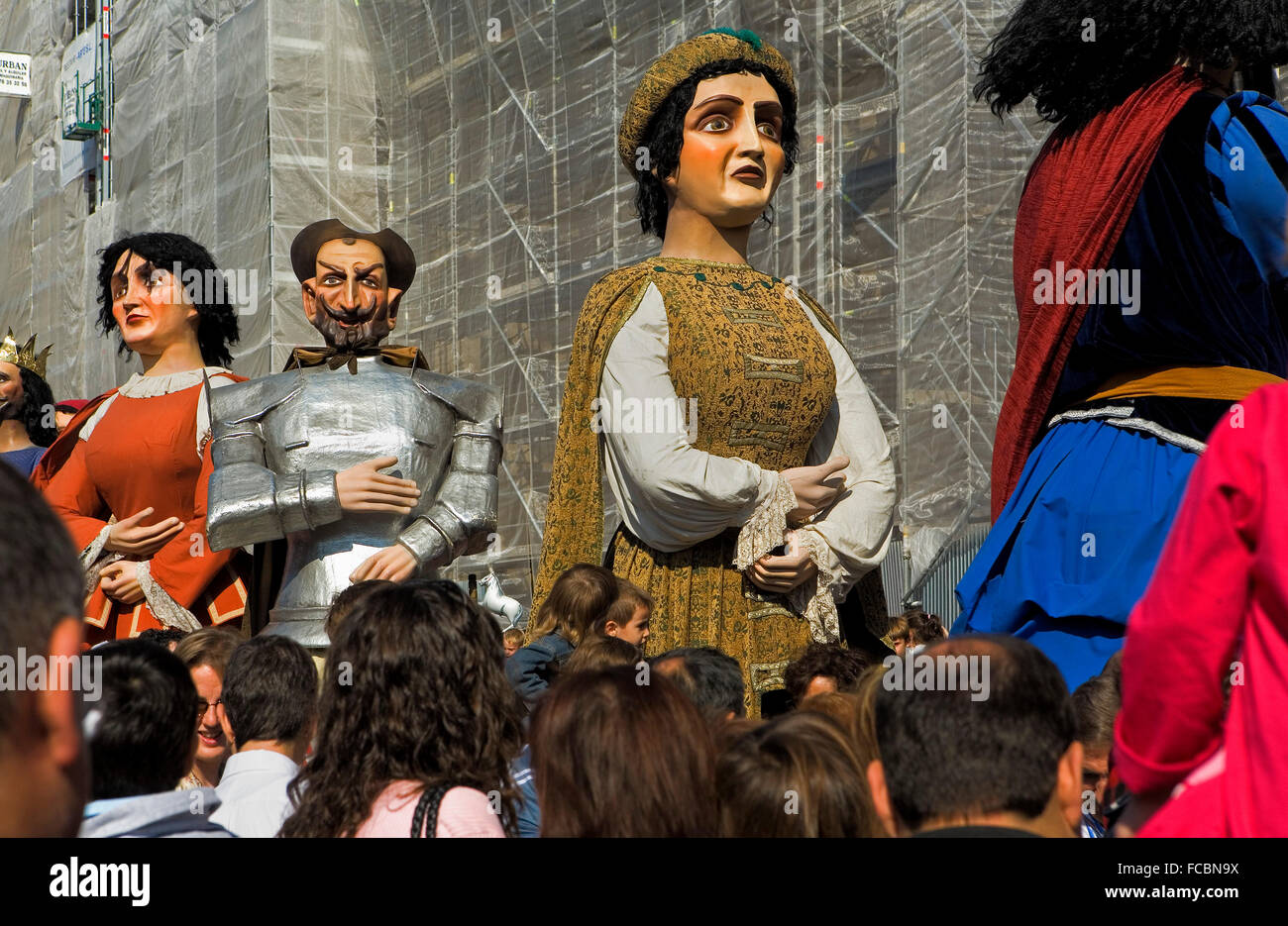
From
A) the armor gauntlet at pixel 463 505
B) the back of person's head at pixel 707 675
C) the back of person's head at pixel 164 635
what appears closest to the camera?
the back of person's head at pixel 707 675

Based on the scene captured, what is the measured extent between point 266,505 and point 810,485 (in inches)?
52.7

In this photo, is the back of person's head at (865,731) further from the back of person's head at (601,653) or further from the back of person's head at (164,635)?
the back of person's head at (164,635)

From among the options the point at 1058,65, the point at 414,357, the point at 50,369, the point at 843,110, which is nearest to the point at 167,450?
the point at 414,357

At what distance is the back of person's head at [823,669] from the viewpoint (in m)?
3.58

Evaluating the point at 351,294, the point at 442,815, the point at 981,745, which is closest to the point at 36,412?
the point at 351,294

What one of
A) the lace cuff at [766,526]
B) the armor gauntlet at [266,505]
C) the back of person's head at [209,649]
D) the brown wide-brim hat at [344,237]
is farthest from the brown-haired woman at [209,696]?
the brown wide-brim hat at [344,237]

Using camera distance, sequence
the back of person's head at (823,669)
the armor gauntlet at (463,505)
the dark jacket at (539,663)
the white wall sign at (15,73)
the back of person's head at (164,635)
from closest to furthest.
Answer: the back of person's head at (823,669)
the dark jacket at (539,663)
the armor gauntlet at (463,505)
the back of person's head at (164,635)
the white wall sign at (15,73)

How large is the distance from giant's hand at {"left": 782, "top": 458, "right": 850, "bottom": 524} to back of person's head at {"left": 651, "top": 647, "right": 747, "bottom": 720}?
1.79 ft

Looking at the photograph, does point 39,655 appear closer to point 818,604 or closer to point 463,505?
point 818,604

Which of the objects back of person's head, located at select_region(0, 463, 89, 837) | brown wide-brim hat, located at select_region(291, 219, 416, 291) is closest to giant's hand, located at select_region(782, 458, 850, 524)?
brown wide-brim hat, located at select_region(291, 219, 416, 291)

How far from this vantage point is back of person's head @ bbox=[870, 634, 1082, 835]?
1.69m

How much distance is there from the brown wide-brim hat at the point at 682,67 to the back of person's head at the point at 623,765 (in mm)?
2386
